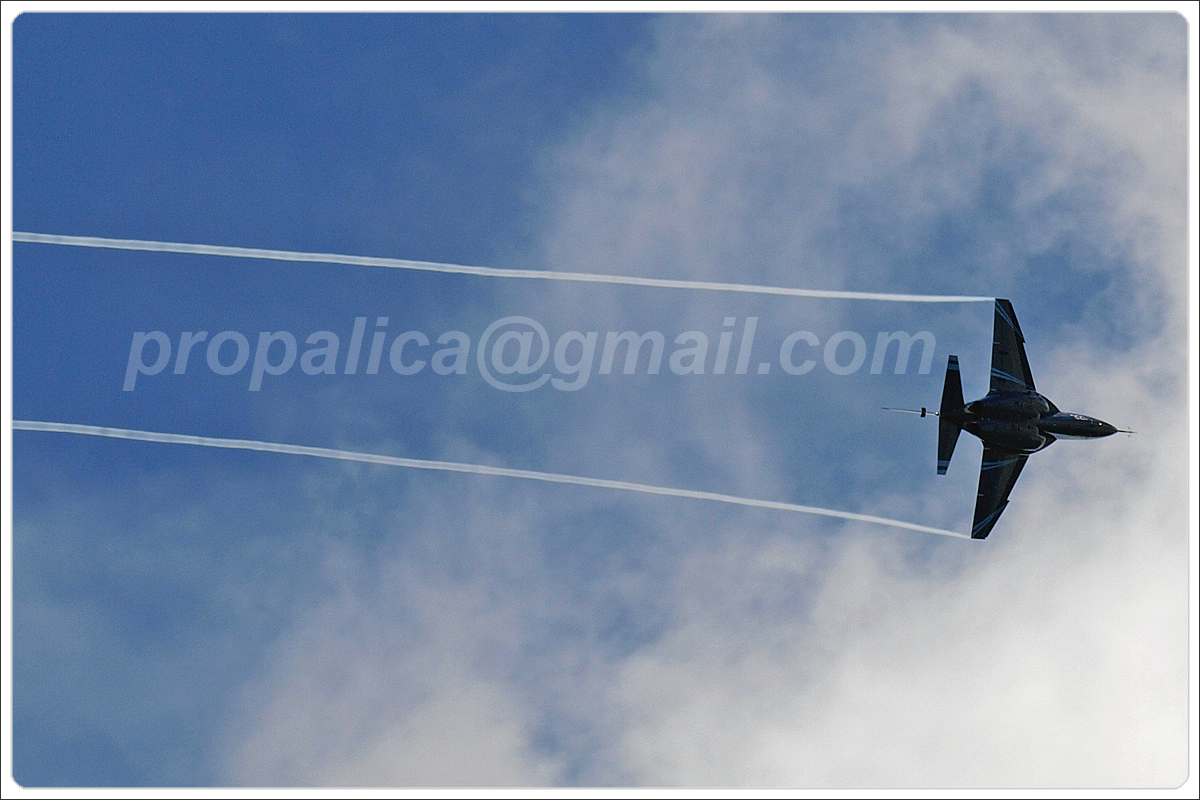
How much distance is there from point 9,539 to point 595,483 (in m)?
24.0

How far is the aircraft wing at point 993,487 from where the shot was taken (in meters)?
58.6

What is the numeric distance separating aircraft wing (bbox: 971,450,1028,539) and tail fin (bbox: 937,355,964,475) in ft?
12.2

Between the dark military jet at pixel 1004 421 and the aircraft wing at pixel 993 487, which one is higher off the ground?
the dark military jet at pixel 1004 421

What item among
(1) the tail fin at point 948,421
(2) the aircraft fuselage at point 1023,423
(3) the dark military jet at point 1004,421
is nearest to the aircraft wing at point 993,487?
(3) the dark military jet at point 1004,421

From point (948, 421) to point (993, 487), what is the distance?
6080 mm

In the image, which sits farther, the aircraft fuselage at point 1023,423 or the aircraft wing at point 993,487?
the aircraft wing at point 993,487

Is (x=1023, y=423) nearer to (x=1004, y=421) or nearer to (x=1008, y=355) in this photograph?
(x=1004, y=421)

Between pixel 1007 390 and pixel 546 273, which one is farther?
pixel 1007 390

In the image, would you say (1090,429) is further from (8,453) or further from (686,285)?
(8,453)

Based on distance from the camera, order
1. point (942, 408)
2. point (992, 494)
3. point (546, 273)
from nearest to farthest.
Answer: point (546, 273), point (942, 408), point (992, 494)

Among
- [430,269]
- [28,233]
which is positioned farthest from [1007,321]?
[28,233]

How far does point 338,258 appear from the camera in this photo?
4872 cm

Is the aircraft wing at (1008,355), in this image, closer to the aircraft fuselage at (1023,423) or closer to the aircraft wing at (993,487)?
the aircraft fuselage at (1023,423)

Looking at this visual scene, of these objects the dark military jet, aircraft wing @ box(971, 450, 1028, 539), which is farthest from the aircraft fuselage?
aircraft wing @ box(971, 450, 1028, 539)
